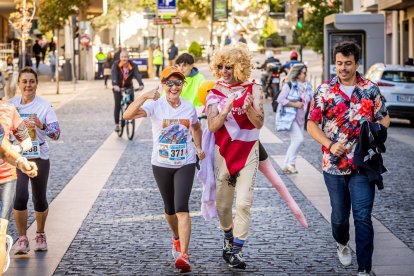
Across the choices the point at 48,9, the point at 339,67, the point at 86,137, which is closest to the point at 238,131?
the point at 339,67

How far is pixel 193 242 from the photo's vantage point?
9.14 metres

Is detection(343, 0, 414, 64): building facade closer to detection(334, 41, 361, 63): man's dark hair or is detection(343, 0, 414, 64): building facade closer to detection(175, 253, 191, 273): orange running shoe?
detection(334, 41, 361, 63): man's dark hair

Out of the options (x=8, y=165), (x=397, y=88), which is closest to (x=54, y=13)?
(x=397, y=88)

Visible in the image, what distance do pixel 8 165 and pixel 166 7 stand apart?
48.6 meters

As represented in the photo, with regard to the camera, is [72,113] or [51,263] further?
[72,113]

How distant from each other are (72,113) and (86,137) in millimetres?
7695

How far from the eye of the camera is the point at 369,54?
3647 cm

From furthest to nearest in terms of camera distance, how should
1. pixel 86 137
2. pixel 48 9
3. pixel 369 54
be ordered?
pixel 48 9 < pixel 369 54 < pixel 86 137

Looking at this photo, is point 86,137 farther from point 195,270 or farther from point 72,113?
point 195,270

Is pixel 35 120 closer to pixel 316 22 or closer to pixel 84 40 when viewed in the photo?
pixel 316 22

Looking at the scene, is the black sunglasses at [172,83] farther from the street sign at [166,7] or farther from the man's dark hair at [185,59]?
the street sign at [166,7]

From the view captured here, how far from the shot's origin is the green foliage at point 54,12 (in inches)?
1775

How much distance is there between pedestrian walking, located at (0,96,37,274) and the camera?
642cm

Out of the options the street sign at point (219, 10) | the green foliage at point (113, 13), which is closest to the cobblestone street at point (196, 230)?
the street sign at point (219, 10)
